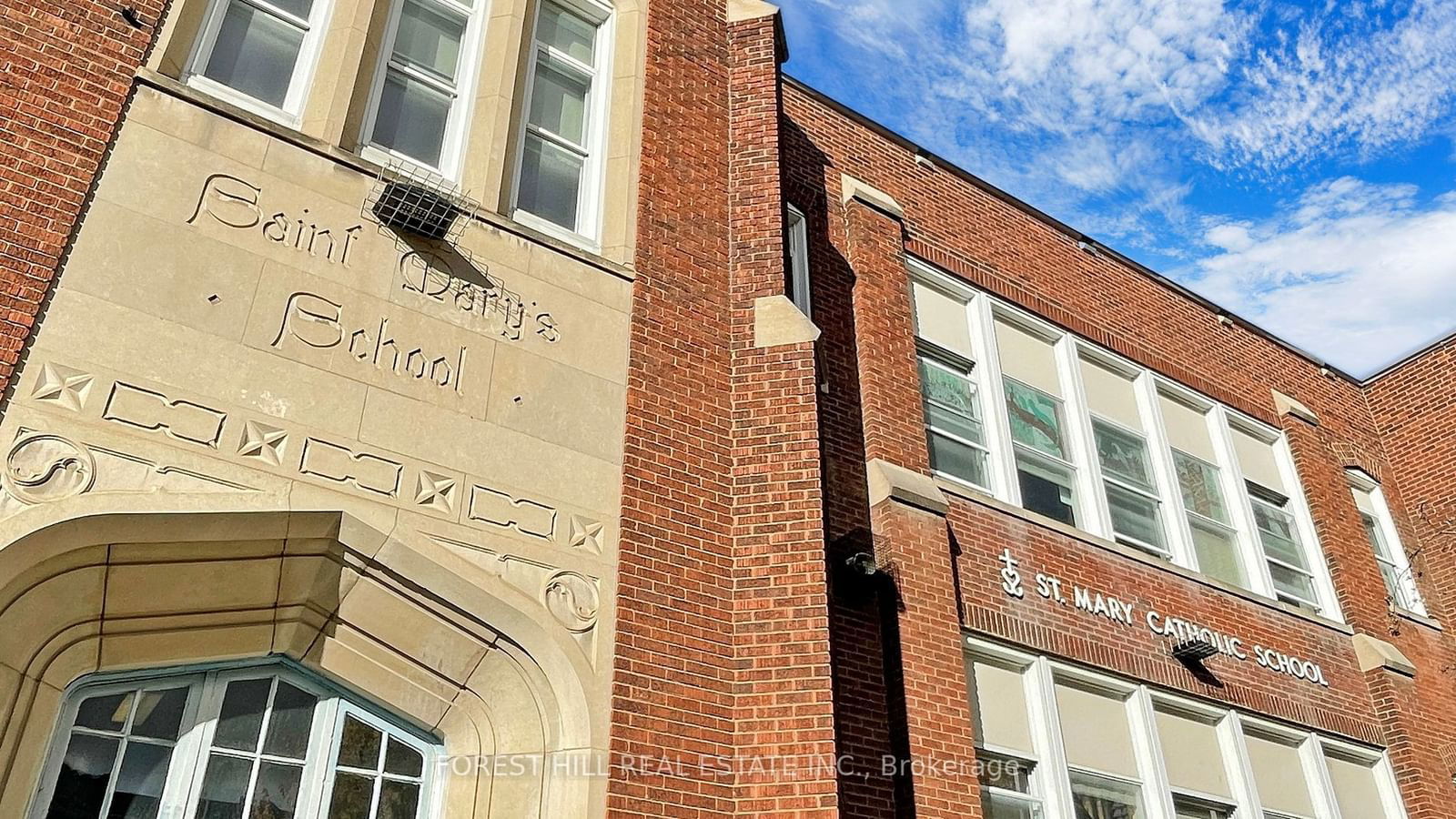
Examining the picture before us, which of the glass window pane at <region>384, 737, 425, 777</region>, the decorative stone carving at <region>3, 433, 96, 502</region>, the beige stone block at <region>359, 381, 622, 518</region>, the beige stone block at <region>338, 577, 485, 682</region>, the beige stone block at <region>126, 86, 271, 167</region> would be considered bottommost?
the glass window pane at <region>384, 737, 425, 777</region>

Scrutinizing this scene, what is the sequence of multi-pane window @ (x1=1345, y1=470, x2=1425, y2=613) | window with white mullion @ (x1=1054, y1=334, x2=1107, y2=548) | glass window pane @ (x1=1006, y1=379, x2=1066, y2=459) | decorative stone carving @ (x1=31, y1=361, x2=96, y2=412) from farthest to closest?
multi-pane window @ (x1=1345, y1=470, x2=1425, y2=613)
glass window pane @ (x1=1006, y1=379, x2=1066, y2=459)
window with white mullion @ (x1=1054, y1=334, x2=1107, y2=548)
decorative stone carving @ (x1=31, y1=361, x2=96, y2=412)

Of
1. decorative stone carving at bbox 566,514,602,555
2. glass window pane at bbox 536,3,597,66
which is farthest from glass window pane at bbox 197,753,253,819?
glass window pane at bbox 536,3,597,66

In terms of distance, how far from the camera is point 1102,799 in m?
9.52

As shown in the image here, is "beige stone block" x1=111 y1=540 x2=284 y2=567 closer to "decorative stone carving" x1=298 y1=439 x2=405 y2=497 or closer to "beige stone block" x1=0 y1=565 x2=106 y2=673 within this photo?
"beige stone block" x1=0 y1=565 x2=106 y2=673

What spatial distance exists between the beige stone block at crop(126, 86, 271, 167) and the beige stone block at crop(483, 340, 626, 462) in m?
2.02

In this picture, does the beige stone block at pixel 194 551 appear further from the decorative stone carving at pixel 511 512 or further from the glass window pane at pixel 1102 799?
the glass window pane at pixel 1102 799

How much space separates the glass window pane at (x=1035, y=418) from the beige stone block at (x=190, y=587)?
7.58m

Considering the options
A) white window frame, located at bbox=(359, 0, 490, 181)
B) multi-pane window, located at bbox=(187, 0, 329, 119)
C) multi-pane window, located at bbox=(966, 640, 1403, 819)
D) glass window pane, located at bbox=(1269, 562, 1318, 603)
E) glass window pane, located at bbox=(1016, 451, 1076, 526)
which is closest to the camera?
multi-pane window, located at bbox=(187, 0, 329, 119)

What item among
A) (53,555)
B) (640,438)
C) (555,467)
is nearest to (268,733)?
(53,555)

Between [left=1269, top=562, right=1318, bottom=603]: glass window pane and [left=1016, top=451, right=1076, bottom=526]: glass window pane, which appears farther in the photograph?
[left=1269, top=562, right=1318, bottom=603]: glass window pane

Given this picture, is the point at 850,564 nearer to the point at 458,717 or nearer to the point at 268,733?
the point at 458,717

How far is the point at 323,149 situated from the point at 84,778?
4010 mm

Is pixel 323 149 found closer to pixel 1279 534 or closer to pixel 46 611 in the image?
pixel 46 611

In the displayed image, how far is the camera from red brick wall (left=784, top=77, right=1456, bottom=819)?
9336mm
